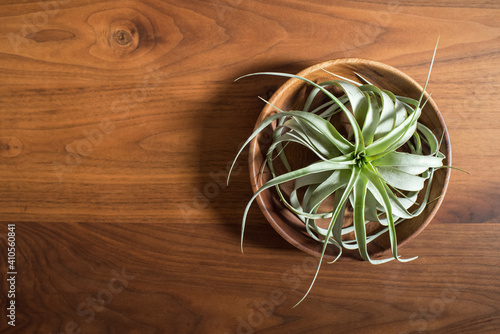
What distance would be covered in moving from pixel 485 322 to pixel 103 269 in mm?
643

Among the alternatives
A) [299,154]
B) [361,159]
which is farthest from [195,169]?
[361,159]

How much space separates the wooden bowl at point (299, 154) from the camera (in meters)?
Answer: 0.55

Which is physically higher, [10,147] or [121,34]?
[121,34]

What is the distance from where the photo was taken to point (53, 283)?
679mm

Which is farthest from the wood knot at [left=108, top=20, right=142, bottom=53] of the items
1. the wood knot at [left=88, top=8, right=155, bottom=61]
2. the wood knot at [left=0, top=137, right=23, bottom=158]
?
the wood knot at [left=0, top=137, right=23, bottom=158]

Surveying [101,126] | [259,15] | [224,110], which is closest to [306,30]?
[259,15]

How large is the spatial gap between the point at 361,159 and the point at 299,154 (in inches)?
4.8

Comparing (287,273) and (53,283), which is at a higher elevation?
(287,273)

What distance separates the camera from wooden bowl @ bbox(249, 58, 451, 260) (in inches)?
21.6

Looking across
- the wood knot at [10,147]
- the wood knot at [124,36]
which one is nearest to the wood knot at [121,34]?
the wood knot at [124,36]

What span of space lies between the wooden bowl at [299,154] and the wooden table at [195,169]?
0.23 feet

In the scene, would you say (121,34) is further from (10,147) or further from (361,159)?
(361,159)

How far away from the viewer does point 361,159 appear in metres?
0.50

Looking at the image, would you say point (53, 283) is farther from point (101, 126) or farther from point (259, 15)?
point (259, 15)
